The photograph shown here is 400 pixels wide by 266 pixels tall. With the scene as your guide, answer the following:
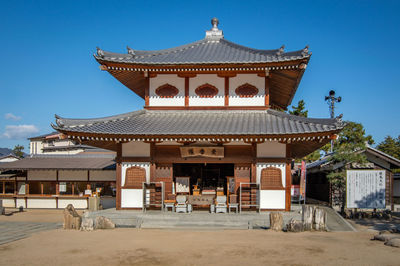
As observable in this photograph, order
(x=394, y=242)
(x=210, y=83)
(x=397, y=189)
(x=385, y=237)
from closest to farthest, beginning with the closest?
(x=394, y=242)
(x=385, y=237)
(x=210, y=83)
(x=397, y=189)

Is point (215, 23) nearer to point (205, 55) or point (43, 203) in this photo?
point (205, 55)

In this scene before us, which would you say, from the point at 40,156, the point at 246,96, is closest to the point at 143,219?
the point at 246,96

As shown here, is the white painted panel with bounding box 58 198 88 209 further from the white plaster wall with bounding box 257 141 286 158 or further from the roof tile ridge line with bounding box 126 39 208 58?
the white plaster wall with bounding box 257 141 286 158

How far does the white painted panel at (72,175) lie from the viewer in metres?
27.0

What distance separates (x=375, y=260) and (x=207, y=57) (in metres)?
13.7

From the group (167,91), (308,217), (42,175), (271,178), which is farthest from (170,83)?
(42,175)

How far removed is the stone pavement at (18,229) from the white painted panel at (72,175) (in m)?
9.79

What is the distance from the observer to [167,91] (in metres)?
20.2

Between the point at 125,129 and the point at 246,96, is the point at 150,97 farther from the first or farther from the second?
the point at 246,96

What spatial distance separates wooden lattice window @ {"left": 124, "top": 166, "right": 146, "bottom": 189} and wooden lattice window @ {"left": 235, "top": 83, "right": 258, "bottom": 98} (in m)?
6.65

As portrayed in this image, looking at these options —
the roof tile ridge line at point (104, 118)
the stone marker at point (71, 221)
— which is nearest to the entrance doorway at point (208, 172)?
the roof tile ridge line at point (104, 118)

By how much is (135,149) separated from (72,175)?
1114cm

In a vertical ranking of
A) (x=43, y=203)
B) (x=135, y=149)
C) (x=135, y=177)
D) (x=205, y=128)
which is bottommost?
(x=43, y=203)

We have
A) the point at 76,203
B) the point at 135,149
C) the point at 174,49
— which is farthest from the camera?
the point at 76,203
